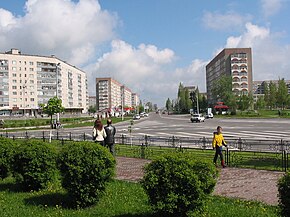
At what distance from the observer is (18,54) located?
91812mm

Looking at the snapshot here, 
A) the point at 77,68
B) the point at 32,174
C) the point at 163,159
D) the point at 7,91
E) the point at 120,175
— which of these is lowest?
the point at 120,175

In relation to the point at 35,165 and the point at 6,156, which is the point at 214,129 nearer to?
the point at 6,156

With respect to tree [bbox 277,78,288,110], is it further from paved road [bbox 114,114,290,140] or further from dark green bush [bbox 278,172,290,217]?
dark green bush [bbox 278,172,290,217]

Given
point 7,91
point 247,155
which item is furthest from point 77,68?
point 247,155

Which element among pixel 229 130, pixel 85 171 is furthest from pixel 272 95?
pixel 85 171

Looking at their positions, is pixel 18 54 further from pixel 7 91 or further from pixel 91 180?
pixel 91 180

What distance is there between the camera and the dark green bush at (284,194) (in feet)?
13.7

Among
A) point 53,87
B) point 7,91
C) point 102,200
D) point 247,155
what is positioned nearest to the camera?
point 102,200

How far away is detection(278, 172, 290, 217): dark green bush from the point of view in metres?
4.19

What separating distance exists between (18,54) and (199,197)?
9647 cm

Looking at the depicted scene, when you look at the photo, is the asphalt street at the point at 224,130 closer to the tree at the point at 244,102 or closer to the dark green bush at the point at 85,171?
the dark green bush at the point at 85,171

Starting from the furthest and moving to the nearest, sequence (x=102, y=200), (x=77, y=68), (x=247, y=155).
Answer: (x=77, y=68) → (x=247, y=155) → (x=102, y=200)

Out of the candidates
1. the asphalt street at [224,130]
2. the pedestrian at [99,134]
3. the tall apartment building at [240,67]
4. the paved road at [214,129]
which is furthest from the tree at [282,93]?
the pedestrian at [99,134]

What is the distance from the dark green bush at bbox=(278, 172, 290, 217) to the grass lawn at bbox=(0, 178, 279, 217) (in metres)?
1.28
